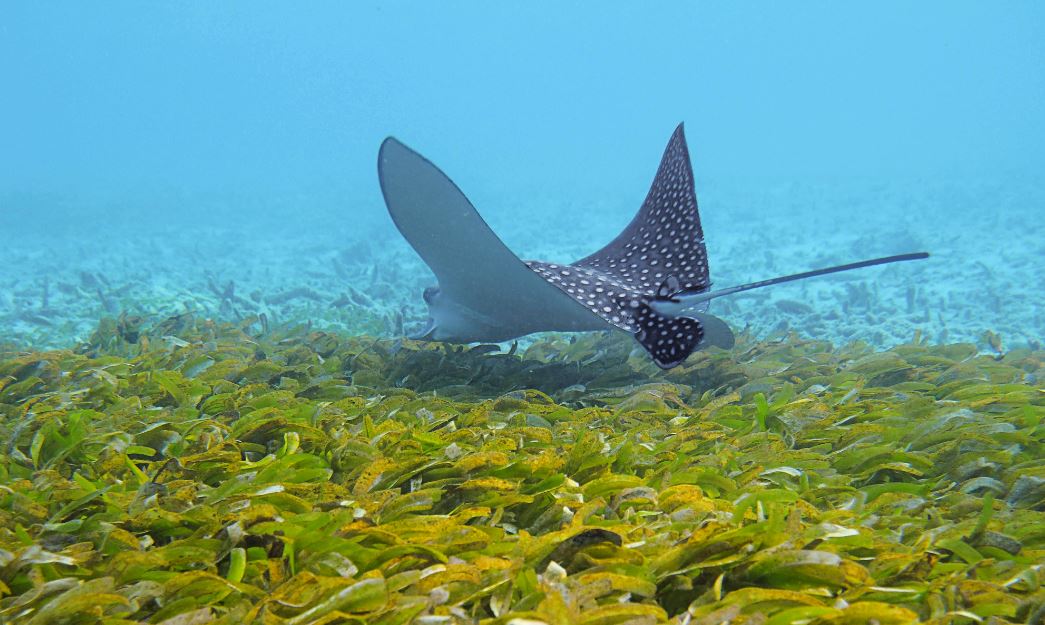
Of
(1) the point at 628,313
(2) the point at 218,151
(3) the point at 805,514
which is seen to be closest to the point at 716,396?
(1) the point at 628,313

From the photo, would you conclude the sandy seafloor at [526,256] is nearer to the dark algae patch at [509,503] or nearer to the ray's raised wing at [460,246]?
the ray's raised wing at [460,246]

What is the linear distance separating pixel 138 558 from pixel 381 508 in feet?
1.83

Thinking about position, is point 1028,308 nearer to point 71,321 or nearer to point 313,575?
point 313,575

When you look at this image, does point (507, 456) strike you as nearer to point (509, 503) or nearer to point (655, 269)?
point (509, 503)

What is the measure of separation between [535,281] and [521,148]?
96.4 m

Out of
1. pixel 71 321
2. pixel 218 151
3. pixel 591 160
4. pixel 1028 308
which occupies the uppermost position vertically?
pixel 218 151

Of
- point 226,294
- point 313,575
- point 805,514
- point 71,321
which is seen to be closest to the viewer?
point 313,575

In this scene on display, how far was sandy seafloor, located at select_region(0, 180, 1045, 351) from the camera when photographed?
804 cm

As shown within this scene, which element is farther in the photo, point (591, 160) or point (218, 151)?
point (218, 151)

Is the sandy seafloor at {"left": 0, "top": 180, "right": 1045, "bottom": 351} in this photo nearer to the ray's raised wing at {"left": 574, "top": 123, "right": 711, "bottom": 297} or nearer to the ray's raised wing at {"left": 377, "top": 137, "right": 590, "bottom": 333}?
the ray's raised wing at {"left": 574, "top": 123, "right": 711, "bottom": 297}

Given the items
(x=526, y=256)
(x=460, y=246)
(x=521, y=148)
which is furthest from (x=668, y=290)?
(x=521, y=148)

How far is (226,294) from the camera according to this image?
8828 millimetres

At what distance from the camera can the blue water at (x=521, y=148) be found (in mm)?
11258

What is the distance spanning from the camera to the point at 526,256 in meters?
15.8
